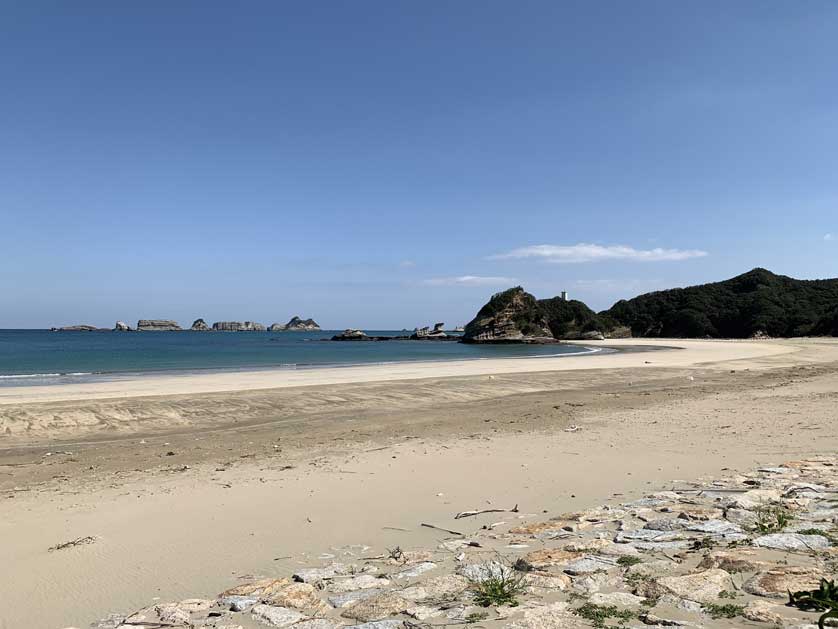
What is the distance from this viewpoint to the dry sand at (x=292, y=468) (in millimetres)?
5035

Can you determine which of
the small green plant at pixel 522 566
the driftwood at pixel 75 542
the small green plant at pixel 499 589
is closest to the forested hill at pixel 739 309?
the small green plant at pixel 522 566

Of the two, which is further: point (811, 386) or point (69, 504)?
point (811, 386)

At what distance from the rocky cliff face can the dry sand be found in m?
78.8

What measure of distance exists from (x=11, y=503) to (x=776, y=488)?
9164mm

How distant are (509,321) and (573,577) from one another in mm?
95822

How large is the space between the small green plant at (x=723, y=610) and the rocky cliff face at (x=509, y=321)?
9281 cm

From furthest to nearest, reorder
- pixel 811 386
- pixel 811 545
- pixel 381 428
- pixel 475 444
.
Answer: pixel 811 386 → pixel 381 428 → pixel 475 444 → pixel 811 545

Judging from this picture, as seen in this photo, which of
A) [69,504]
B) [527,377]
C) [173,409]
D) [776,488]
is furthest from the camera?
[527,377]

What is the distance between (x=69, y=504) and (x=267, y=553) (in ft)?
10.9

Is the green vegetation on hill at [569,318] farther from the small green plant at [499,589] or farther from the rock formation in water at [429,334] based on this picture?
the small green plant at [499,589]

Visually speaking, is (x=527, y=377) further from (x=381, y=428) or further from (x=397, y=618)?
(x=397, y=618)

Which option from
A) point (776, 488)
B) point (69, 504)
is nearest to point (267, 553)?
point (69, 504)

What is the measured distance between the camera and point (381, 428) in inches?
503

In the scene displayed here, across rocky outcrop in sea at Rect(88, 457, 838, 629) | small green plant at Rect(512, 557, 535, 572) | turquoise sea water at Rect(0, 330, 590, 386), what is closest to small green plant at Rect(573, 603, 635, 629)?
rocky outcrop in sea at Rect(88, 457, 838, 629)
